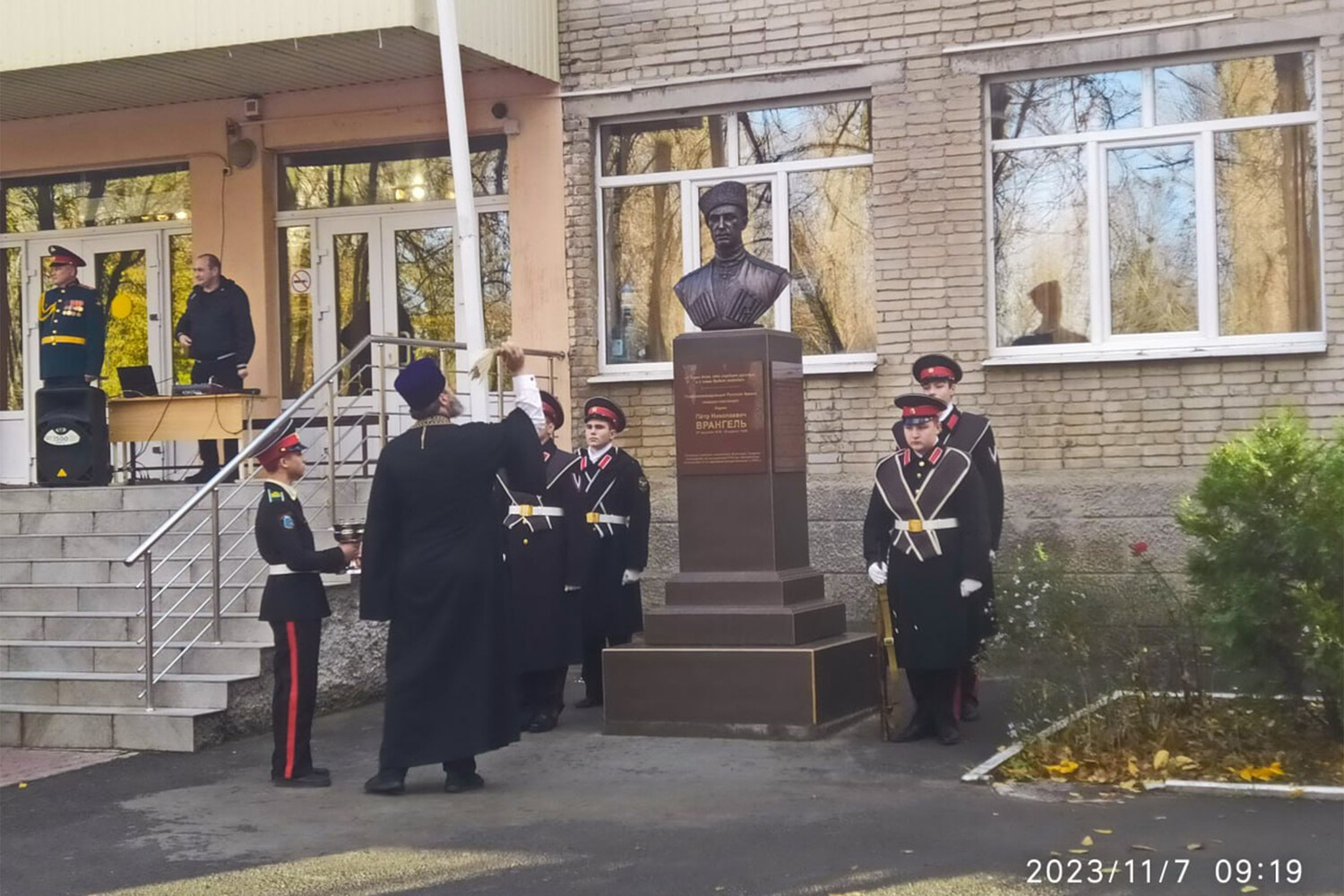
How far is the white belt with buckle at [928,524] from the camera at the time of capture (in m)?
8.80

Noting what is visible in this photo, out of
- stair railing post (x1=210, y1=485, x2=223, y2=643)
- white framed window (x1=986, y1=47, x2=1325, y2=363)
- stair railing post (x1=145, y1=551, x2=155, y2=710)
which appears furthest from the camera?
white framed window (x1=986, y1=47, x2=1325, y2=363)

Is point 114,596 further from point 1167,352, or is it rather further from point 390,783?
point 1167,352

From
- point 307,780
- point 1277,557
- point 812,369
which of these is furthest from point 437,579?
point 812,369

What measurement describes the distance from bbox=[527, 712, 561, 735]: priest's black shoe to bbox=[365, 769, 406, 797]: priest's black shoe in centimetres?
168

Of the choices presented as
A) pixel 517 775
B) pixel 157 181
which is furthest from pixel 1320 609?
pixel 157 181

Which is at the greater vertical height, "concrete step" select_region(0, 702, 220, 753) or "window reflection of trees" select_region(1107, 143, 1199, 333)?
"window reflection of trees" select_region(1107, 143, 1199, 333)

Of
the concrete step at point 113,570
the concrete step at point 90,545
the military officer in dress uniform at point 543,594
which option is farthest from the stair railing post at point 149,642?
the military officer in dress uniform at point 543,594

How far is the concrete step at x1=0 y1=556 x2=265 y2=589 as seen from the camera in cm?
1121

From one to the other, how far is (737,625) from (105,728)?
360 centimetres

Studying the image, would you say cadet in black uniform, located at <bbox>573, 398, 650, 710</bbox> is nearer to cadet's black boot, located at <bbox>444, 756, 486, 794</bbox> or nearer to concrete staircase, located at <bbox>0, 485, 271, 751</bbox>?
concrete staircase, located at <bbox>0, 485, 271, 751</bbox>

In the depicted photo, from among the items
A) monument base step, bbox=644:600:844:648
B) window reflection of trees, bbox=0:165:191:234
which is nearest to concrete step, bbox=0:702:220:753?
monument base step, bbox=644:600:844:648

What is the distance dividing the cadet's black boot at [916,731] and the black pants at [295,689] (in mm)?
2937

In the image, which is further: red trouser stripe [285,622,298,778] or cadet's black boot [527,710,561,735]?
cadet's black boot [527,710,561,735]

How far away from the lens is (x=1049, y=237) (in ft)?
41.5
